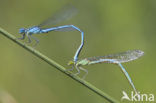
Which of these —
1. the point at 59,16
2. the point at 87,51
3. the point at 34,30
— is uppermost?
the point at 87,51

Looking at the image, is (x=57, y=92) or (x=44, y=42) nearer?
(x=57, y=92)

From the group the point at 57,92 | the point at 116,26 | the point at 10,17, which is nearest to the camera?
the point at 57,92

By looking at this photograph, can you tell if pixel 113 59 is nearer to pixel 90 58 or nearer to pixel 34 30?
pixel 90 58

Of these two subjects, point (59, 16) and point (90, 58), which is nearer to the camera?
point (90, 58)

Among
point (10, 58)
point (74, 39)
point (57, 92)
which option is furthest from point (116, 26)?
point (10, 58)

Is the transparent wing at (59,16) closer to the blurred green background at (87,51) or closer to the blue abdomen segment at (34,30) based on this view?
the blue abdomen segment at (34,30)

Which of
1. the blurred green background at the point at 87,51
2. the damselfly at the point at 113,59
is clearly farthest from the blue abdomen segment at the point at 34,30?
the blurred green background at the point at 87,51

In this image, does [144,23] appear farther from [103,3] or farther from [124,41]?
[103,3]

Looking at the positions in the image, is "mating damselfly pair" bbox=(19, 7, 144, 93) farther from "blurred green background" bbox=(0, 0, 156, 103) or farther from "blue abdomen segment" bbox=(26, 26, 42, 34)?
"blurred green background" bbox=(0, 0, 156, 103)

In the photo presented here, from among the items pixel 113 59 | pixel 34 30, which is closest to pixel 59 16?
pixel 34 30
